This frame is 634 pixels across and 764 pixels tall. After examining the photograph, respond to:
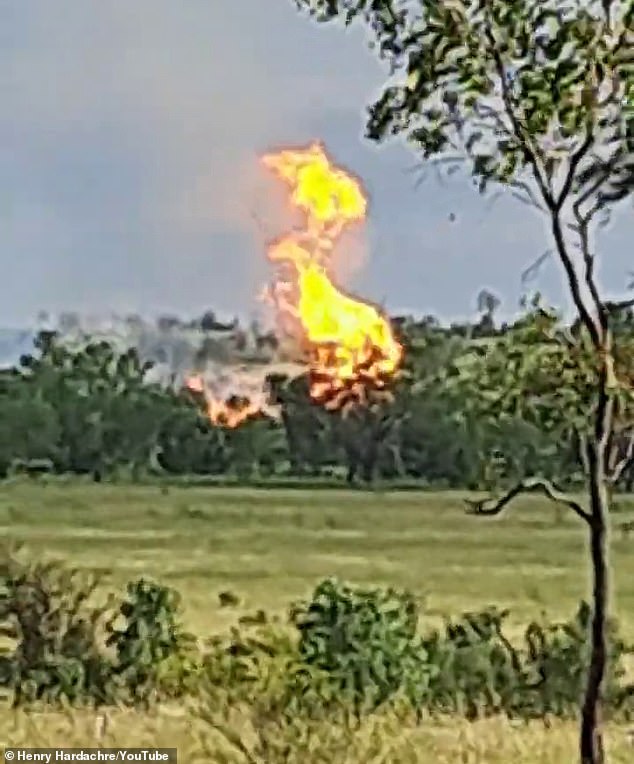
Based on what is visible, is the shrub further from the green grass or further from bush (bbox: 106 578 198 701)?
bush (bbox: 106 578 198 701)

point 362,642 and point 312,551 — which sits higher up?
point 312,551

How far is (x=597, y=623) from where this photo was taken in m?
2.38

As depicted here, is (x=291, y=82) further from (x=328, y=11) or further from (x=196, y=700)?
(x=196, y=700)

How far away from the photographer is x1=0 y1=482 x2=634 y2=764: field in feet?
8.47

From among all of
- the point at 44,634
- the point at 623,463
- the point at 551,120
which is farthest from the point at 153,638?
the point at 551,120

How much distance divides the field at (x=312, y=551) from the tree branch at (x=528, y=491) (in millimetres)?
75

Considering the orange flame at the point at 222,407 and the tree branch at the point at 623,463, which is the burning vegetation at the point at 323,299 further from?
the tree branch at the point at 623,463

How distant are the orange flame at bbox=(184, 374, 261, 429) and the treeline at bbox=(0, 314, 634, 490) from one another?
0.02 metres

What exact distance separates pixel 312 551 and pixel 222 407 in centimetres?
30

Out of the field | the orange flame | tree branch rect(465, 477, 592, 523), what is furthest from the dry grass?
the orange flame

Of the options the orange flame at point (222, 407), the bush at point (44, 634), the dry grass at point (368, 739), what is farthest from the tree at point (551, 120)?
the bush at point (44, 634)

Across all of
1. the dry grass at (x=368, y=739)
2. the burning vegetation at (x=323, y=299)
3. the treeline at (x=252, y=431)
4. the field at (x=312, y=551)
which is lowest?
the dry grass at (x=368, y=739)

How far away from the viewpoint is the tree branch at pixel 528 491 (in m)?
2.34

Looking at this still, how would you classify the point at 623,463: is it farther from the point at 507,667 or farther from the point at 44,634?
the point at 44,634
